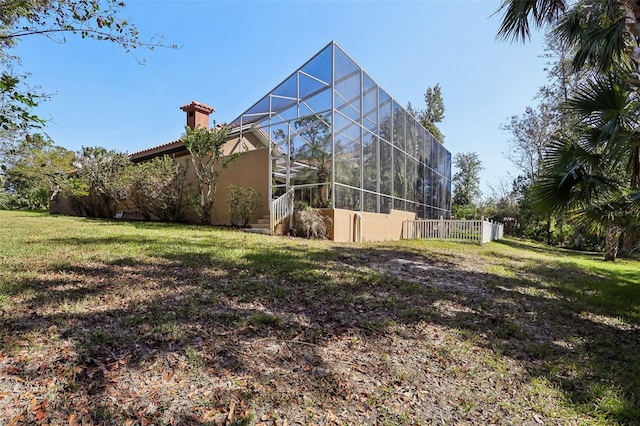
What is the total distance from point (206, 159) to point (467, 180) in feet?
96.3

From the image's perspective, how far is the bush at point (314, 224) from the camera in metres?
9.73

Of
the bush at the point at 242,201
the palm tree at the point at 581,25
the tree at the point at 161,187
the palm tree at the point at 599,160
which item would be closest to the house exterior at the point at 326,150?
the bush at the point at 242,201

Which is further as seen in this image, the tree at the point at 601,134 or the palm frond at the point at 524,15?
the palm frond at the point at 524,15

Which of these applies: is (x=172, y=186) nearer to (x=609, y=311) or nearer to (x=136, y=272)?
(x=136, y=272)

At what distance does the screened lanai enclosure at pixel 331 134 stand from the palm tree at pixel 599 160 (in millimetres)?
5685

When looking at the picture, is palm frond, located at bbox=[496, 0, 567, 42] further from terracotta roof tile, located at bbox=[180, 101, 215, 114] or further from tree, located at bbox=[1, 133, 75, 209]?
terracotta roof tile, located at bbox=[180, 101, 215, 114]

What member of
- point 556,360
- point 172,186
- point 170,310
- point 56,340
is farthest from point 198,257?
point 172,186

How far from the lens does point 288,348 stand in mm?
2633

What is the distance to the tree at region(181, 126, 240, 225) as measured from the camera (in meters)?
10.9

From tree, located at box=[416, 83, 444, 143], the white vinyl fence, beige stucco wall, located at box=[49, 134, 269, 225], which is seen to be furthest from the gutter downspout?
tree, located at box=[416, 83, 444, 143]

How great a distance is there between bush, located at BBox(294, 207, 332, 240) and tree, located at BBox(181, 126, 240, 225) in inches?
138

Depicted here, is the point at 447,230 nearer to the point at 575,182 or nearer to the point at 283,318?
the point at 575,182

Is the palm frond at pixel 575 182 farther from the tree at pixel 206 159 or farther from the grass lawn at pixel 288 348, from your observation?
the tree at pixel 206 159

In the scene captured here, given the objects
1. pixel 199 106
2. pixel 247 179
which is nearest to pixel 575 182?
pixel 247 179
